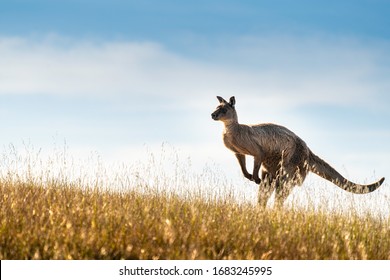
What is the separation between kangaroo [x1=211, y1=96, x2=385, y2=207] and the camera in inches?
444

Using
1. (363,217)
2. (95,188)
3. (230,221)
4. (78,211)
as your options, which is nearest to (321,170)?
(363,217)

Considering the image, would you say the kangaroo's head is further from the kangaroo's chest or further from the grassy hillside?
the grassy hillside

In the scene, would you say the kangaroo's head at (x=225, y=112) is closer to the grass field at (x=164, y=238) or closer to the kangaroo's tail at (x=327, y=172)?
the kangaroo's tail at (x=327, y=172)

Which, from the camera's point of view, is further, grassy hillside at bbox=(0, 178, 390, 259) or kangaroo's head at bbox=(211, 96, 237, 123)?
kangaroo's head at bbox=(211, 96, 237, 123)

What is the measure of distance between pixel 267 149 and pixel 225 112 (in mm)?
1278

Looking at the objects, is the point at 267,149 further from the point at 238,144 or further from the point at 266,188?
the point at 266,188

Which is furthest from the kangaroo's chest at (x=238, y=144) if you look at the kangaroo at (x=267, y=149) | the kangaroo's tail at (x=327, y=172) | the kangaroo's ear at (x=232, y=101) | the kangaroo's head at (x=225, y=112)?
the kangaroo's tail at (x=327, y=172)

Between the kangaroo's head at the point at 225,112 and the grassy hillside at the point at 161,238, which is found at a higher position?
the kangaroo's head at the point at 225,112

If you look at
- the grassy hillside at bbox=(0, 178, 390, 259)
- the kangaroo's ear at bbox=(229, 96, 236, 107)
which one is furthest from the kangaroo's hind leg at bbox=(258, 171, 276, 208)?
the grassy hillside at bbox=(0, 178, 390, 259)

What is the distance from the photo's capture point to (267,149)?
11562 millimetres

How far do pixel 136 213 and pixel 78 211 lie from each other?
79 centimetres

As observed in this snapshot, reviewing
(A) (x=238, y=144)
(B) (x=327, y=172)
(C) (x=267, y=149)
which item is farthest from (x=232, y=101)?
(B) (x=327, y=172)

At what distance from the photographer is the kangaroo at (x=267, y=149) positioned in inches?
444

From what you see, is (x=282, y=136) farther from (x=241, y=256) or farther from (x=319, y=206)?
(x=241, y=256)
